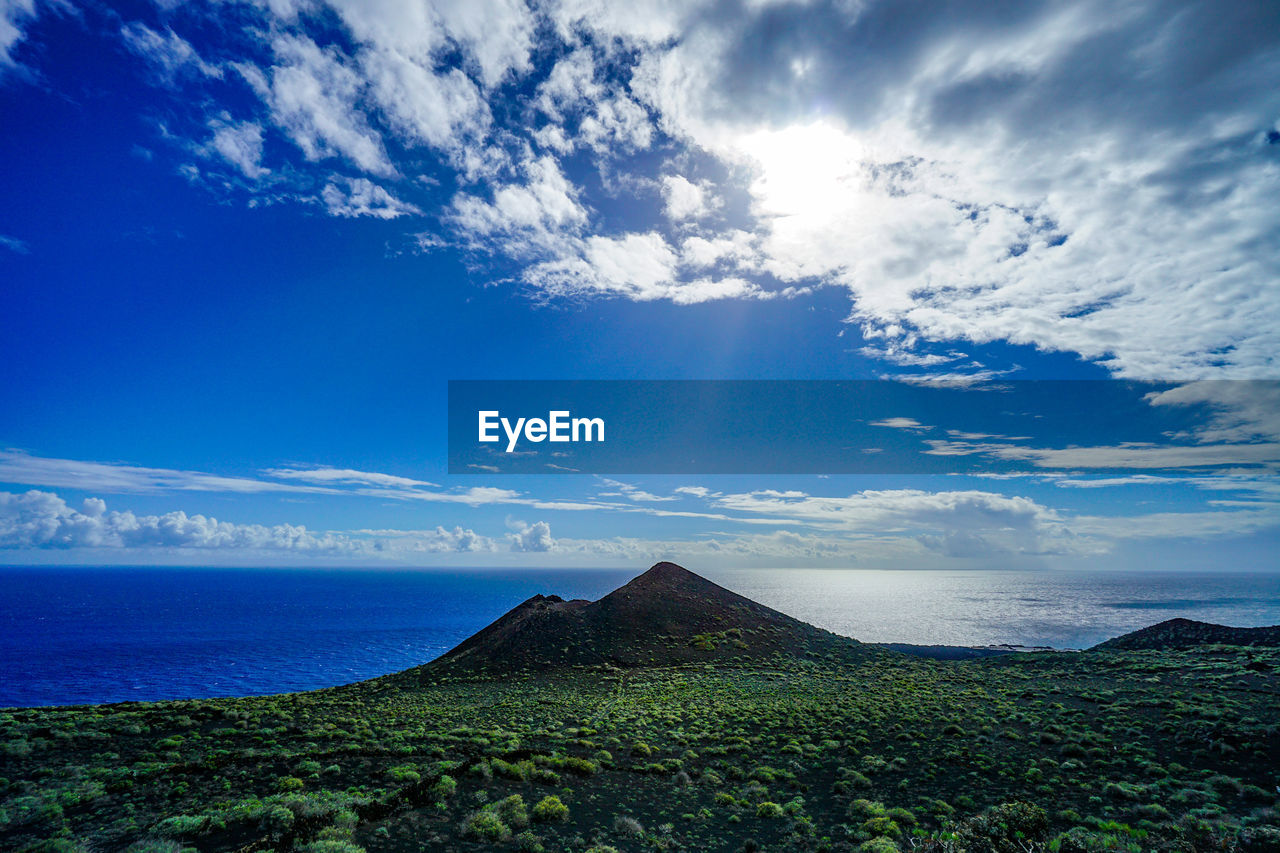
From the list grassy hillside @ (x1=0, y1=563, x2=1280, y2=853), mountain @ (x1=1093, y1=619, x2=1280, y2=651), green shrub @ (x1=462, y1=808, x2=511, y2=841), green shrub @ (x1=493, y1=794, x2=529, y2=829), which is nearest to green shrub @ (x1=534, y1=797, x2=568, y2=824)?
grassy hillside @ (x1=0, y1=563, x2=1280, y2=853)

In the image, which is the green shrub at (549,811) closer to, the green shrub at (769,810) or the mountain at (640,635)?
the green shrub at (769,810)

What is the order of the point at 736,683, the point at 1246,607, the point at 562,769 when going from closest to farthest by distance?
the point at 562,769
the point at 736,683
the point at 1246,607

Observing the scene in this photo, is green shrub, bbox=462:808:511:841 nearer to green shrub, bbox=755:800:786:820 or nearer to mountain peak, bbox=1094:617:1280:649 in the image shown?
green shrub, bbox=755:800:786:820

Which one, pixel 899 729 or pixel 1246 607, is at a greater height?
pixel 899 729

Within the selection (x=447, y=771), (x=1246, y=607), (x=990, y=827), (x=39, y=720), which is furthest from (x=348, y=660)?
(x=1246, y=607)

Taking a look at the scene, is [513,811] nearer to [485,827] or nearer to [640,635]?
[485,827]

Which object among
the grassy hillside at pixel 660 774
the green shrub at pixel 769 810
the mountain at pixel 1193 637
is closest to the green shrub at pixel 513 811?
the grassy hillside at pixel 660 774

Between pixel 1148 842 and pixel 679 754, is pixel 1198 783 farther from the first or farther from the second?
pixel 679 754
